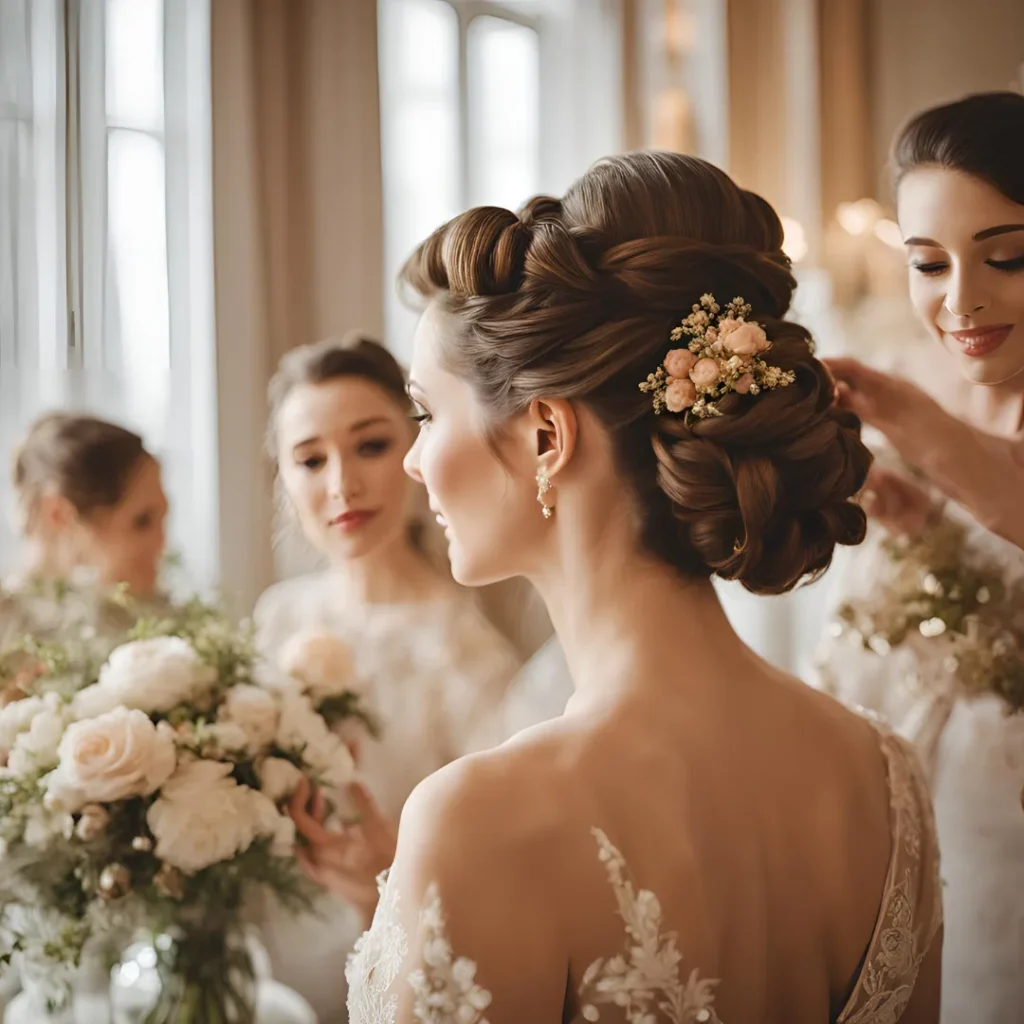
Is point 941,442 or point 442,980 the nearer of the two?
point 442,980

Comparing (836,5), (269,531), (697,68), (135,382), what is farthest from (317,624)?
(836,5)

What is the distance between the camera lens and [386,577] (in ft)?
7.20

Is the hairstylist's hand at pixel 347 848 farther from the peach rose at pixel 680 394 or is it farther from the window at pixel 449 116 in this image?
the window at pixel 449 116

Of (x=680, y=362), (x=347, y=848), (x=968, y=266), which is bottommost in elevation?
(x=347, y=848)

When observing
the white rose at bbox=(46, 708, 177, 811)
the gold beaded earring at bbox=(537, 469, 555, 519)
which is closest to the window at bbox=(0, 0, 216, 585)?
the white rose at bbox=(46, 708, 177, 811)

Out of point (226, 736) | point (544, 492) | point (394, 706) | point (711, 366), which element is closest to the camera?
point (711, 366)

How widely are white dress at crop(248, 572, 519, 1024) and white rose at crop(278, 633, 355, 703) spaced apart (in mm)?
288

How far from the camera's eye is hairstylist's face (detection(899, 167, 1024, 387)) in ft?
5.47

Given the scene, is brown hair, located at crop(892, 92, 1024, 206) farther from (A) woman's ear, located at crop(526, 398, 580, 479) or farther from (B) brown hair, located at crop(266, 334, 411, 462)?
(B) brown hair, located at crop(266, 334, 411, 462)

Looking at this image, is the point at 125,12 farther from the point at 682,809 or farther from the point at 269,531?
the point at 682,809

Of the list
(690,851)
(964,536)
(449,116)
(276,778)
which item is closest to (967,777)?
(964,536)

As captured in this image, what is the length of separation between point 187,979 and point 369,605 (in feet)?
2.58

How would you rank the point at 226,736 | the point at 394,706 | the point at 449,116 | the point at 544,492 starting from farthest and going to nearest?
the point at 449,116, the point at 394,706, the point at 226,736, the point at 544,492

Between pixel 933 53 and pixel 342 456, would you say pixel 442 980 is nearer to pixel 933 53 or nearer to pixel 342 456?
pixel 342 456
